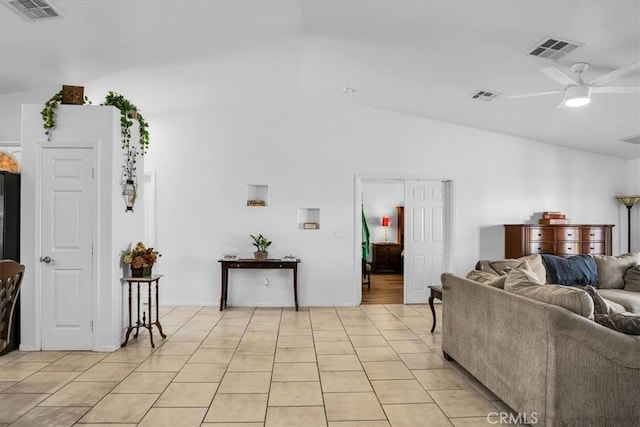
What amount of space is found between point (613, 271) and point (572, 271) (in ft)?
2.00

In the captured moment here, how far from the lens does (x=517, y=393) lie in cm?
262

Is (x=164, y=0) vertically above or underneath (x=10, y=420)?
above

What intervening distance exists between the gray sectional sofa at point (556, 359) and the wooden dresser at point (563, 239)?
140 inches

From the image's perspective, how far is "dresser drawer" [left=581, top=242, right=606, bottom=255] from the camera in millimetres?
6262

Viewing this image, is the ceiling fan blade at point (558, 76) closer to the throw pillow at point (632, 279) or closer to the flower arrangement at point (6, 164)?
the throw pillow at point (632, 279)

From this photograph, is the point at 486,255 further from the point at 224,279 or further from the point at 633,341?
the point at 633,341

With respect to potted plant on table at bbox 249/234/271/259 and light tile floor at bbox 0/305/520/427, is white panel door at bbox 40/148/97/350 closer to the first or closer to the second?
light tile floor at bbox 0/305/520/427

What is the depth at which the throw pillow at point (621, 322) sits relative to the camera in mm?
2242

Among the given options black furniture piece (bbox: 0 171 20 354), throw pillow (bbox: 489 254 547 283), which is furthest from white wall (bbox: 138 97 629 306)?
black furniture piece (bbox: 0 171 20 354)

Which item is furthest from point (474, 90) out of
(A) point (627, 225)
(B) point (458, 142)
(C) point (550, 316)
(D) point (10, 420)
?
(D) point (10, 420)

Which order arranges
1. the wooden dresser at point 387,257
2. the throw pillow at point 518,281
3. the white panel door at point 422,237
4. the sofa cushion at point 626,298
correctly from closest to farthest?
the throw pillow at point 518,281 → the sofa cushion at point 626,298 → the white panel door at point 422,237 → the wooden dresser at point 387,257

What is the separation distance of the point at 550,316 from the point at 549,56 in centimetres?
263

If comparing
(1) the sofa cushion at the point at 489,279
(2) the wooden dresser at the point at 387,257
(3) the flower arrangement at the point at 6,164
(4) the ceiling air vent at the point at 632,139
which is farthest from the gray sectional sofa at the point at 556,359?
(2) the wooden dresser at the point at 387,257

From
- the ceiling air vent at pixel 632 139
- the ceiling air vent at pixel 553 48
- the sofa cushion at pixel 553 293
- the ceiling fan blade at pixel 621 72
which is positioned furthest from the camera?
the ceiling air vent at pixel 632 139
